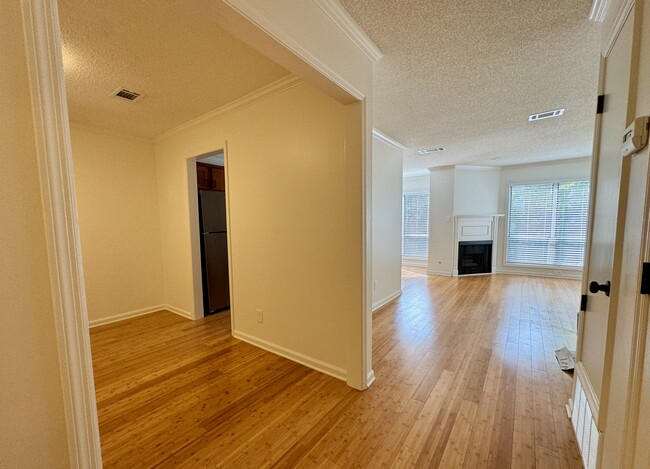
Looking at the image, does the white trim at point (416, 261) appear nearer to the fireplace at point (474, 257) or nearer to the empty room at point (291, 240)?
A: the fireplace at point (474, 257)

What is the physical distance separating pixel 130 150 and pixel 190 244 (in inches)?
62.5

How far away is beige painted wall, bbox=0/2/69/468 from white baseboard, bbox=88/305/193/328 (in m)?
3.23

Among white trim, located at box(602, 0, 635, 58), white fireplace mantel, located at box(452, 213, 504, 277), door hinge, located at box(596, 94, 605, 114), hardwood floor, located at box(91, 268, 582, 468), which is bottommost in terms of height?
hardwood floor, located at box(91, 268, 582, 468)

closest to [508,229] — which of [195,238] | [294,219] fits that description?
[294,219]

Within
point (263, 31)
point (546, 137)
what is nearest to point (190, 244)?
point (263, 31)

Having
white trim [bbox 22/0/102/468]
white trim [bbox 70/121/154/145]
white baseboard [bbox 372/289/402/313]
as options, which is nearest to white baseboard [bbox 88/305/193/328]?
white trim [bbox 70/121/154/145]

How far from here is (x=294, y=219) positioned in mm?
2332

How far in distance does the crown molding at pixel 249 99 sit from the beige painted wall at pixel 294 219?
0.04m

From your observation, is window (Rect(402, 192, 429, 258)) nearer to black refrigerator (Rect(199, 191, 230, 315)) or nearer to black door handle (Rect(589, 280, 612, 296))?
black refrigerator (Rect(199, 191, 230, 315))

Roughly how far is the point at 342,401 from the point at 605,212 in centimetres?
200

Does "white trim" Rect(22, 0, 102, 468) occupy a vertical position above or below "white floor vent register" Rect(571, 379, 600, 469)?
above

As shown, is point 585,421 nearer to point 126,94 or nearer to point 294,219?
point 294,219

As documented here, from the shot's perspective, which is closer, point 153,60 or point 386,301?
point 153,60

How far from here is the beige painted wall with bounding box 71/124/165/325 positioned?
10.6 feet
